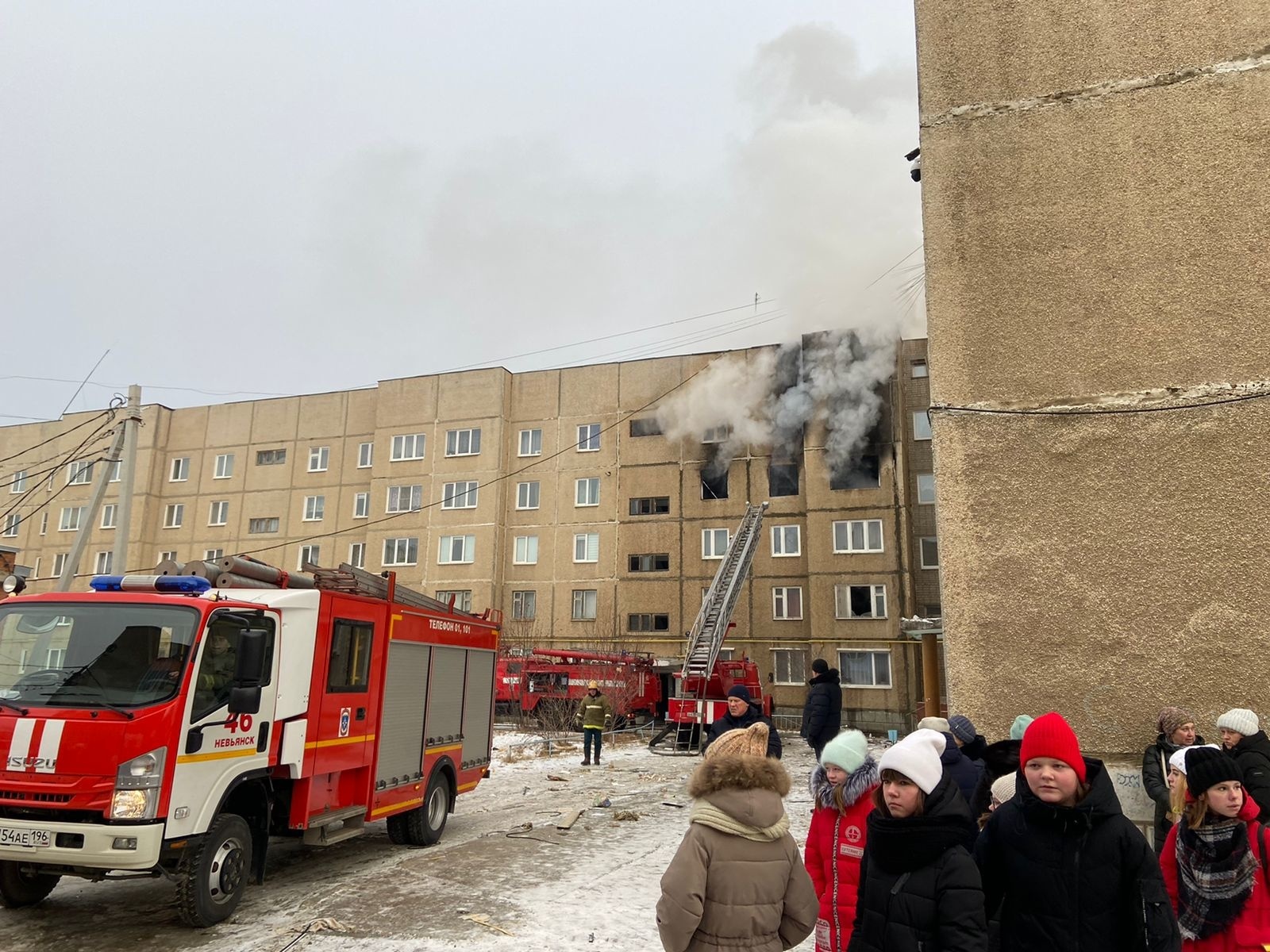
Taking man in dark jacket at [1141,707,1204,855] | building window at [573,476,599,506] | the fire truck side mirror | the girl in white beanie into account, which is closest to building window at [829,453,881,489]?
building window at [573,476,599,506]

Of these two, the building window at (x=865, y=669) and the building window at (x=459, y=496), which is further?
the building window at (x=459, y=496)

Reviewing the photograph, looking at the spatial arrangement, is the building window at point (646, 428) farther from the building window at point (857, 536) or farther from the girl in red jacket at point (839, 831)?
the girl in red jacket at point (839, 831)

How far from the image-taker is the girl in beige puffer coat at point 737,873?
9.45 ft

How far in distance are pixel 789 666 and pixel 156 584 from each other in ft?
85.6

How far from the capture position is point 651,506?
33312 millimetres

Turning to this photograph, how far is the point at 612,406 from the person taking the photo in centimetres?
3466

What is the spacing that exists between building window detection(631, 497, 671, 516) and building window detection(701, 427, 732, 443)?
275cm

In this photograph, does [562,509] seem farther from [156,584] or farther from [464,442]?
[156,584]

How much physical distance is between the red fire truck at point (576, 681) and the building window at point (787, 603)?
6570 mm

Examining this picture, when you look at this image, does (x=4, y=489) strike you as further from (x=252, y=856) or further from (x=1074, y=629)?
(x=1074, y=629)

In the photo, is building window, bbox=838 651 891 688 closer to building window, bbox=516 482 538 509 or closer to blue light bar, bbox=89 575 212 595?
building window, bbox=516 482 538 509

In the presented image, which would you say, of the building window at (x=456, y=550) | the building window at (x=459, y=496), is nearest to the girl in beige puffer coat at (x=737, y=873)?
the building window at (x=456, y=550)

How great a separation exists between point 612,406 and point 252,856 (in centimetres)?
2868

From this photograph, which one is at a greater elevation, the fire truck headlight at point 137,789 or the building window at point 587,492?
the building window at point 587,492
